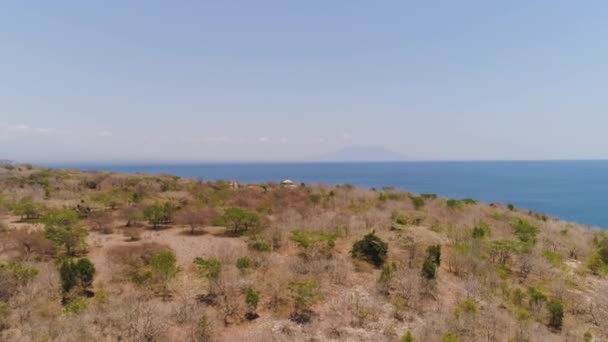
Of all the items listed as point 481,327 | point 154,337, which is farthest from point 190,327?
point 481,327

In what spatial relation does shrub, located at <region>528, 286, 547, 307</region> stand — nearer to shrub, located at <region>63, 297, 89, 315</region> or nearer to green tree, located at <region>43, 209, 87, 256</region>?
shrub, located at <region>63, 297, 89, 315</region>

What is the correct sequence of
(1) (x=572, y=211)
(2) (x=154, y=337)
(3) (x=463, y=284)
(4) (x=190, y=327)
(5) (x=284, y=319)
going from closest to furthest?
(2) (x=154, y=337), (4) (x=190, y=327), (5) (x=284, y=319), (3) (x=463, y=284), (1) (x=572, y=211)

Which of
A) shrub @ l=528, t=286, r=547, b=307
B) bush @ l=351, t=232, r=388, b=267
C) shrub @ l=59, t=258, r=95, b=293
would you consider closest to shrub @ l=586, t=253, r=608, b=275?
shrub @ l=528, t=286, r=547, b=307

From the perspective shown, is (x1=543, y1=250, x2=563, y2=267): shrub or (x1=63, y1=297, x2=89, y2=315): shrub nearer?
(x1=63, y1=297, x2=89, y2=315): shrub

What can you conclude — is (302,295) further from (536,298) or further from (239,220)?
(239,220)

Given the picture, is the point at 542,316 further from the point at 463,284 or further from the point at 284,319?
the point at 284,319

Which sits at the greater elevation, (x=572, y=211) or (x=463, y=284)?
(x=463, y=284)

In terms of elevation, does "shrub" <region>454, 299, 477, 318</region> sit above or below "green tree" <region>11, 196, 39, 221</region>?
below

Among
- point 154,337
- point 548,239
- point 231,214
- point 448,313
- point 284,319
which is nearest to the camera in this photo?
point 154,337
